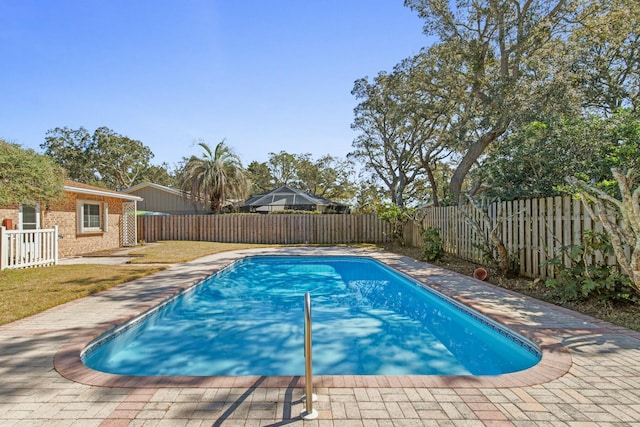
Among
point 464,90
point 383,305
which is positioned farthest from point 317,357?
point 464,90

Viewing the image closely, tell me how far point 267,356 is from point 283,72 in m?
11.1

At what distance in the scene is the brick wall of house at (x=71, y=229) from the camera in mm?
11004

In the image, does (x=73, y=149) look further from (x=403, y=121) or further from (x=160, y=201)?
(x=403, y=121)

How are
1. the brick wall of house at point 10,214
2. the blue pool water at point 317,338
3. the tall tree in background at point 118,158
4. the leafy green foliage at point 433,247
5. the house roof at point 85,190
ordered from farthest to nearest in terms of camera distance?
1. the tall tree in background at point 118,158
2. the house roof at point 85,190
3. the leafy green foliage at point 433,247
4. the brick wall of house at point 10,214
5. the blue pool water at point 317,338

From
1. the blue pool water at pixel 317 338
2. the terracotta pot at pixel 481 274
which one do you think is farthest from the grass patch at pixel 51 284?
the terracotta pot at pixel 481 274

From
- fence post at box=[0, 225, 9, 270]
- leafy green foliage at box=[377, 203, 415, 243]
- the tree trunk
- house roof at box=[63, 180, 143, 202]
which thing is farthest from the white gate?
the tree trunk

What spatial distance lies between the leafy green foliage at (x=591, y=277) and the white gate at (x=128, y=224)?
1503 centimetres

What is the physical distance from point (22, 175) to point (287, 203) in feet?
47.8

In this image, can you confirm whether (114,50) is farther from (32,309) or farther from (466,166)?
(466,166)

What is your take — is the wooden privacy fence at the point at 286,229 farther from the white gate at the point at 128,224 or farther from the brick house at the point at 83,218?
the brick house at the point at 83,218

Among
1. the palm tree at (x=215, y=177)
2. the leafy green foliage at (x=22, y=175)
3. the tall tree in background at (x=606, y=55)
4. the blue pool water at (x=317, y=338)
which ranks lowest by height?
the blue pool water at (x=317, y=338)

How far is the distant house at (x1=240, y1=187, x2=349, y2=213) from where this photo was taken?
20.9 m

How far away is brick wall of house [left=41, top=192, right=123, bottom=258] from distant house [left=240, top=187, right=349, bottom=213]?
863 cm

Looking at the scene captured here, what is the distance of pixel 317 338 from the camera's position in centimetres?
471
